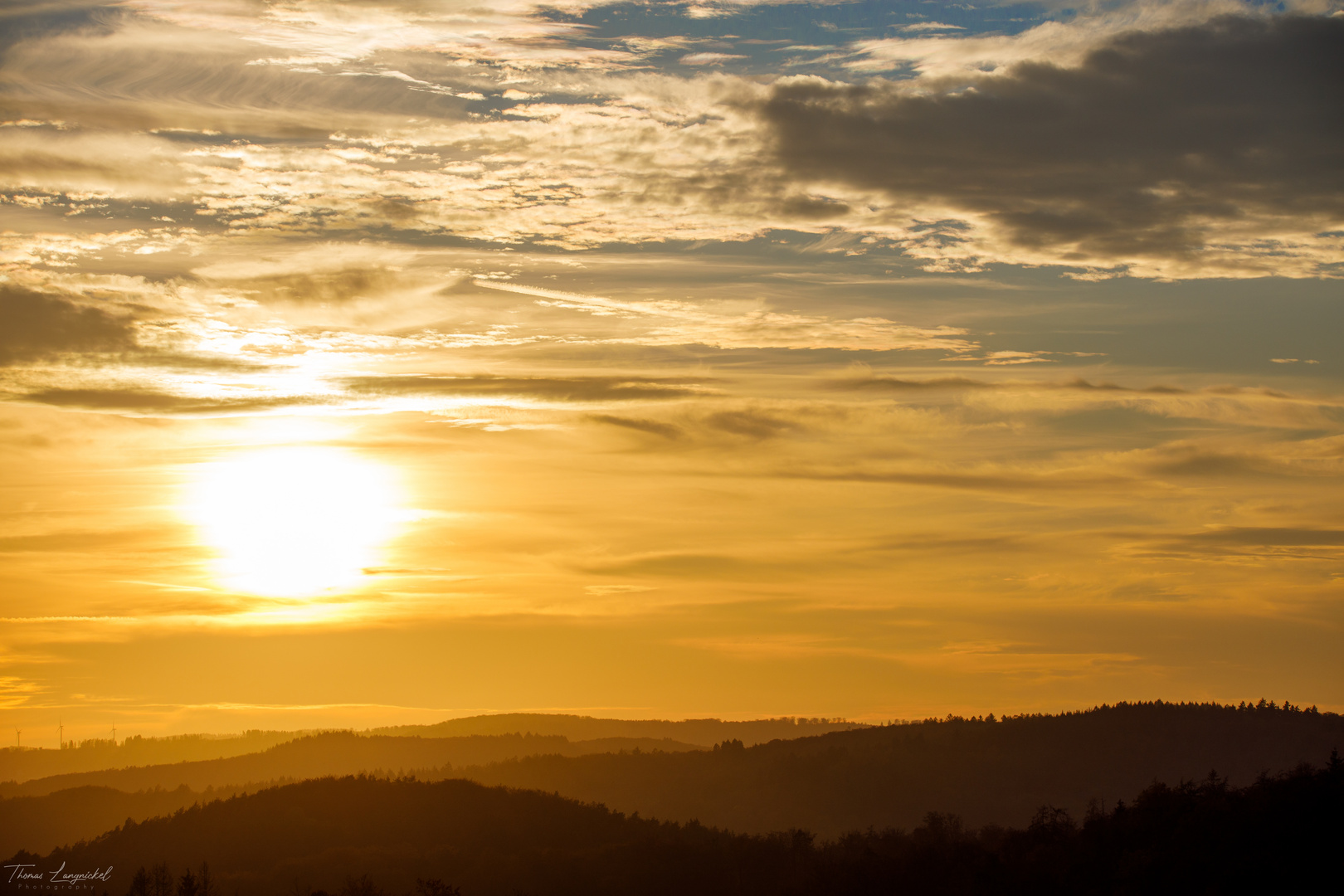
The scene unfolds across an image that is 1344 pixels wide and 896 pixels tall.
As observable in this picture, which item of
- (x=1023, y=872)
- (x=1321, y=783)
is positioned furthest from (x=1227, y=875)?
(x=1023, y=872)

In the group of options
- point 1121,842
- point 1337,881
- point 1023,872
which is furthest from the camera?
point 1023,872

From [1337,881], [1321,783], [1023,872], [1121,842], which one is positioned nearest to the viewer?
[1337,881]

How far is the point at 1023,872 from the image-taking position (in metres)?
196

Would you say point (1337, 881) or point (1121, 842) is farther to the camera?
point (1121, 842)

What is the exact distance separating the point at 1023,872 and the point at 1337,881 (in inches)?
2551

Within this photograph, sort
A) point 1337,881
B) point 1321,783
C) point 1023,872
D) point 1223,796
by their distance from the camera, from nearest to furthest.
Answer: point 1337,881, point 1321,783, point 1223,796, point 1023,872

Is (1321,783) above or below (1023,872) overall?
above

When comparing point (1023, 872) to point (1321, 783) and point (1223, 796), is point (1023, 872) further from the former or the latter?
point (1321, 783)

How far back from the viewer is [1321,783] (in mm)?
160375

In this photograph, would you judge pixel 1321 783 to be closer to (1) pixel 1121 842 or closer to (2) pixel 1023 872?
(1) pixel 1121 842

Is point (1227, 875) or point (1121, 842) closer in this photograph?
point (1227, 875)

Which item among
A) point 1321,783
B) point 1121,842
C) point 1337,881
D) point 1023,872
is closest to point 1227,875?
point 1337,881

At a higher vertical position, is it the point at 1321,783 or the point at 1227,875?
the point at 1321,783

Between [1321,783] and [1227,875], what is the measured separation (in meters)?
27.0
